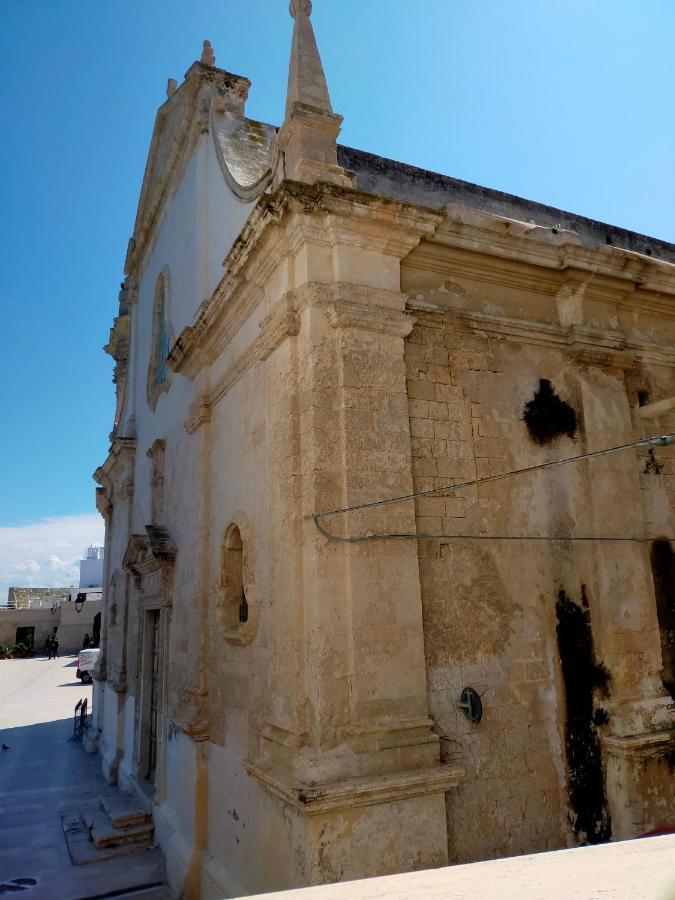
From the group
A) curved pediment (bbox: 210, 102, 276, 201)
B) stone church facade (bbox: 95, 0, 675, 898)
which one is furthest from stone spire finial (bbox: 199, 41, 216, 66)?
stone church facade (bbox: 95, 0, 675, 898)

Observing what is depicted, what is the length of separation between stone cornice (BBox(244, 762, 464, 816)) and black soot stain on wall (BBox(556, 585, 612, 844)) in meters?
1.18

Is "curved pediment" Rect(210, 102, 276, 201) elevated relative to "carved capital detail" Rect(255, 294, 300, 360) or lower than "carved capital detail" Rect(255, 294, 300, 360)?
elevated

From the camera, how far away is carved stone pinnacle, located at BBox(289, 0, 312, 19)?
18.0 feet

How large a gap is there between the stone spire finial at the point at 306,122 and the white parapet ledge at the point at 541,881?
442 centimetres

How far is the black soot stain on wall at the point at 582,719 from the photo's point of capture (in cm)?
486

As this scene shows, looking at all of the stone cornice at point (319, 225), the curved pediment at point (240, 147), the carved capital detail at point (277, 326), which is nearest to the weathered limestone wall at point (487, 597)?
the stone cornice at point (319, 225)

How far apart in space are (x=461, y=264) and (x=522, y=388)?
1163 mm

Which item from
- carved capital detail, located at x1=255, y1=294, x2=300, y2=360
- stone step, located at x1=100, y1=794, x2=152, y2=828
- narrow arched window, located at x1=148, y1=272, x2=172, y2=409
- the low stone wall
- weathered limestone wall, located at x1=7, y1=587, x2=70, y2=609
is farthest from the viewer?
weathered limestone wall, located at x1=7, y1=587, x2=70, y2=609

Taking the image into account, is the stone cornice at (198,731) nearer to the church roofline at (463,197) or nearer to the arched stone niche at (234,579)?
the arched stone niche at (234,579)

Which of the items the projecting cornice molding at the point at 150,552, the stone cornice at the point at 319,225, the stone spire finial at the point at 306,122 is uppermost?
the stone spire finial at the point at 306,122

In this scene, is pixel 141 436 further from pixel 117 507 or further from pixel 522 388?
pixel 522 388

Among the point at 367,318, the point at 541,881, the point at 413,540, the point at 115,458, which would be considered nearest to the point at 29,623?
the point at 115,458

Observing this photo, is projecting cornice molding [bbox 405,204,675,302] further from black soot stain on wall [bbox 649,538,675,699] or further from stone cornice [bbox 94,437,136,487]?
stone cornice [bbox 94,437,136,487]

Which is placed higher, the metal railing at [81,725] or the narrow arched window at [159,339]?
the narrow arched window at [159,339]
